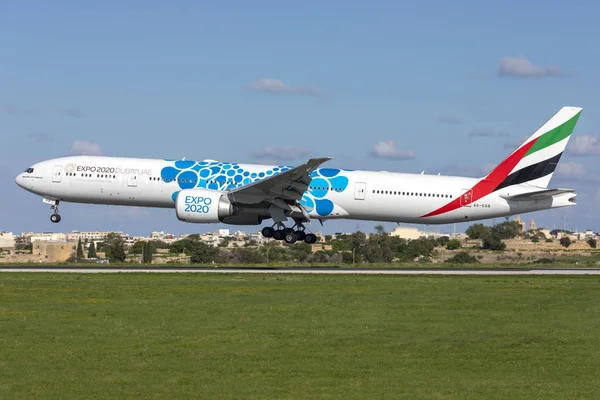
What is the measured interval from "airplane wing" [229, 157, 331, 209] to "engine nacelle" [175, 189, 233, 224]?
83 cm

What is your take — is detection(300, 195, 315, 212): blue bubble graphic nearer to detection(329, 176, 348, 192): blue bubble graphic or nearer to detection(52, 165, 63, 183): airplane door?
detection(329, 176, 348, 192): blue bubble graphic

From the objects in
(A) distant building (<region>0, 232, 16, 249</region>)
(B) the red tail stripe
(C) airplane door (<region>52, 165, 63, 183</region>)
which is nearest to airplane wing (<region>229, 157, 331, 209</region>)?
(B) the red tail stripe

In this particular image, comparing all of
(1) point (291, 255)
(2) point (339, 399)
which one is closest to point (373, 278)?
(2) point (339, 399)

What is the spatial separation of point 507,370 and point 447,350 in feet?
7.02

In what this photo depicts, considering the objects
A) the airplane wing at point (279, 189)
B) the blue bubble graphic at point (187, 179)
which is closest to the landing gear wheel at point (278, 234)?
the airplane wing at point (279, 189)

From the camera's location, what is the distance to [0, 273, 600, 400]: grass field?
568 inches

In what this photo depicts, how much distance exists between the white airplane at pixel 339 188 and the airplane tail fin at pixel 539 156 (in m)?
0.05

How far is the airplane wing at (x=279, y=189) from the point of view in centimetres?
4244

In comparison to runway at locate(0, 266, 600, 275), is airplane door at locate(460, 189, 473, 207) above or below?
above

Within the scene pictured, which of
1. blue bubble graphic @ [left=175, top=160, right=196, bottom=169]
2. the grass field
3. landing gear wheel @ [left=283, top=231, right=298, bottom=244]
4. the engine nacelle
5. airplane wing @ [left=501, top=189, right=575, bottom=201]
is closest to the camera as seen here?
the grass field

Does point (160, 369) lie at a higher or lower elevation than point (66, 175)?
lower

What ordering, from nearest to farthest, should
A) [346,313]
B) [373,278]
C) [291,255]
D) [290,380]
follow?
[290,380] → [346,313] → [373,278] → [291,255]

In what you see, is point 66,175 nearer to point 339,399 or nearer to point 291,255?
point 291,255

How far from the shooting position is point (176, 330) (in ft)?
65.7
